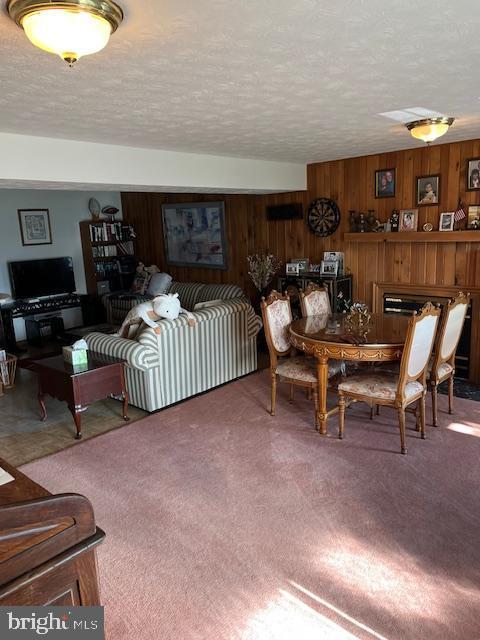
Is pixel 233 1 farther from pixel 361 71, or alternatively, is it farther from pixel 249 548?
pixel 249 548

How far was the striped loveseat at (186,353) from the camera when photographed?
13.1ft

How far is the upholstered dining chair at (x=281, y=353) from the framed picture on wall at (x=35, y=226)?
4.57m

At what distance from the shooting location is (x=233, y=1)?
138cm

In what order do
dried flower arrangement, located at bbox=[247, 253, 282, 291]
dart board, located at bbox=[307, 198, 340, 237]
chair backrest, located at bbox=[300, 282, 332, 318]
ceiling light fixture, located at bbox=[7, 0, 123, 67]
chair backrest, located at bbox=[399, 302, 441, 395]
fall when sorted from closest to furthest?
ceiling light fixture, located at bbox=[7, 0, 123, 67] → chair backrest, located at bbox=[399, 302, 441, 395] → chair backrest, located at bbox=[300, 282, 332, 318] → dart board, located at bbox=[307, 198, 340, 237] → dried flower arrangement, located at bbox=[247, 253, 282, 291]

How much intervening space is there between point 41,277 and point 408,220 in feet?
17.0

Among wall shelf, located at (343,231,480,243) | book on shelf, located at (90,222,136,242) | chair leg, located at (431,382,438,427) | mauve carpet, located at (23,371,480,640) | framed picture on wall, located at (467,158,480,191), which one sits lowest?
mauve carpet, located at (23,371,480,640)

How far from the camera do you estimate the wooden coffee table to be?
11.9ft

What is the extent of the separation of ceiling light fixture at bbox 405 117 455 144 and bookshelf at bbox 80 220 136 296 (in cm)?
560

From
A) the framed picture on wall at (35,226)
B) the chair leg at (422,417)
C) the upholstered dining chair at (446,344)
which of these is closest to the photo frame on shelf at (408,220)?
the upholstered dining chair at (446,344)

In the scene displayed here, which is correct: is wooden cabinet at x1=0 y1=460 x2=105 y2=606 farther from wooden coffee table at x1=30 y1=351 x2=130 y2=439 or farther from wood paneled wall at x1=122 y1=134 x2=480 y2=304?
wood paneled wall at x1=122 y1=134 x2=480 y2=304

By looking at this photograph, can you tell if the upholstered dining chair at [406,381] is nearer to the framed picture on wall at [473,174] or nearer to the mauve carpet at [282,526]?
the mauve carpet at [282,526]

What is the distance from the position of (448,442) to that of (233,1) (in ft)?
10.2

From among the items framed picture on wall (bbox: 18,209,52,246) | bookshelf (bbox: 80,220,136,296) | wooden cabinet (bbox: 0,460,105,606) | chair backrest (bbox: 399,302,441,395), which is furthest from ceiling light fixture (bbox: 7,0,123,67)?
bookshelf (bbox: 80,220,136,296)
